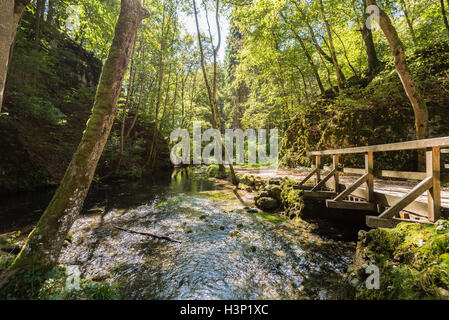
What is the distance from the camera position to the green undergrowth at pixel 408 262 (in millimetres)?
1889

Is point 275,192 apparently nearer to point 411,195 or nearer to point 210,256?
point 210,256

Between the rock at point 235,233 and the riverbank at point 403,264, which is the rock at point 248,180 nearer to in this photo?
the rock at point 235,233

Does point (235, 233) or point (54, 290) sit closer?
point (54, 290)

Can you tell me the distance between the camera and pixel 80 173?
3.25 metres

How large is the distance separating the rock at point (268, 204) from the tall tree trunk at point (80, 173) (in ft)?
19.4

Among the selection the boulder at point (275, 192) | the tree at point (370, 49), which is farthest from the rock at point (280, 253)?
the tree at point (370, 49)

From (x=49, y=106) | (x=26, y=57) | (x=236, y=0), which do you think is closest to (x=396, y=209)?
(x=49, y=106)

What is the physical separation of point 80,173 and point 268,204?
6160mm

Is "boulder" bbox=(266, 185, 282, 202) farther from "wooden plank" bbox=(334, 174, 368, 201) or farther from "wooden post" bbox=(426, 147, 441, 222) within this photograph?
"wooden post" bbox=(426, 147, 441, 222)

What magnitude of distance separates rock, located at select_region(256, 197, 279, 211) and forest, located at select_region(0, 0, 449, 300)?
Result: 4.3 inches

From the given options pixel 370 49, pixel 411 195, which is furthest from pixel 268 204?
pixel 370 49

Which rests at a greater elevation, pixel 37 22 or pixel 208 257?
pixel 37 22
